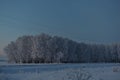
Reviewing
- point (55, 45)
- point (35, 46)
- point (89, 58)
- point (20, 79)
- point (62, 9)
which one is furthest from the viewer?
point (89, 58)

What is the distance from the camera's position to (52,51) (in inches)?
857

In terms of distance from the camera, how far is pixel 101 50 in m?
25.2

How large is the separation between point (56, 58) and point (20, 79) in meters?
15.2

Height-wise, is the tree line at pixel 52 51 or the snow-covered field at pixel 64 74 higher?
the tree line at pixel 52 51

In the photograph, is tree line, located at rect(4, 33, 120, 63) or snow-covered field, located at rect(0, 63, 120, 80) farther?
tree line, located at rect(4, 33, 120, 63)

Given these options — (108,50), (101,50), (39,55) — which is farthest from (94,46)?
(39,55)

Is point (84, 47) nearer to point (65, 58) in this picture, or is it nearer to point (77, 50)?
→ point (77, 50)

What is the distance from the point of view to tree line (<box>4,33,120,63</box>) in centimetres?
1945

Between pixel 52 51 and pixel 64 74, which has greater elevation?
pixel 52 51

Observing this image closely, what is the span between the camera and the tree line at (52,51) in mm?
19445

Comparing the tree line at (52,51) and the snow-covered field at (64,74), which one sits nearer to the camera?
the snow-covered field at (64,74)

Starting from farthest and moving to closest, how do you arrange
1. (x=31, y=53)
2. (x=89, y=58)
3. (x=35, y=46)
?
(x=89, y=58) → (x=35, y=46) → (x=31, y=53)

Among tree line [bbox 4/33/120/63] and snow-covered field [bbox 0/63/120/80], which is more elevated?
tree line [bbox 4/33/120/63]

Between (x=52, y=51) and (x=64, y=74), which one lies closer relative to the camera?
(x=64, y=74)
